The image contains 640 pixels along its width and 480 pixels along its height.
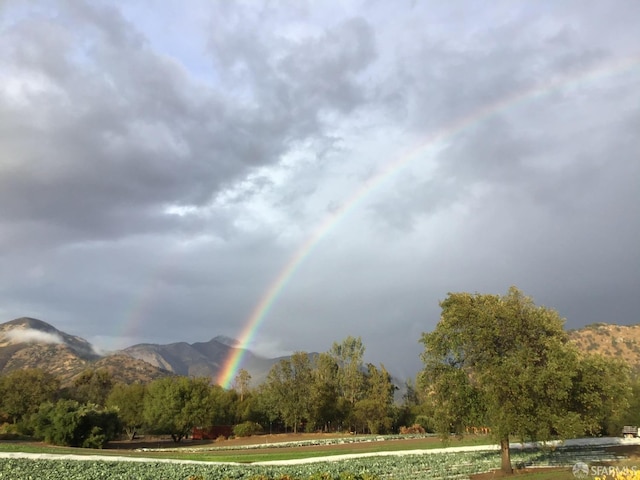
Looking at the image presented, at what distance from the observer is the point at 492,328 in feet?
109

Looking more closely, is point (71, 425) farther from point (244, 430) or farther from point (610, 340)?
point (610, 340)

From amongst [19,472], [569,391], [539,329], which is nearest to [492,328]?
[539,329]

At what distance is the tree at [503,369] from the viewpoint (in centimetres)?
3092

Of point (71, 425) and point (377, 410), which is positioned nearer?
point (71, 425)

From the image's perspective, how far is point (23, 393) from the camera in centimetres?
10938

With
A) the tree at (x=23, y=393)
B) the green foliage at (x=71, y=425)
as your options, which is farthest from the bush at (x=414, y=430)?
the tree at (x=23, y=393)

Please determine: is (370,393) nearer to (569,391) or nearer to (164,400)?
(164,400)

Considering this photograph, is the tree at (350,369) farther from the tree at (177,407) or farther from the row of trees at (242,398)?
the tree at (177,407)

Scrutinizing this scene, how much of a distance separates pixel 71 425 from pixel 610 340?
545 ft

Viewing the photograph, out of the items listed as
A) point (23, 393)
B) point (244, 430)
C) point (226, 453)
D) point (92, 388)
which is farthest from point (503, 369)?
point (92, 388)

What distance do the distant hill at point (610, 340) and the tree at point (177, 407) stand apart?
11500 cm

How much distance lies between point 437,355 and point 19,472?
28.0 metres

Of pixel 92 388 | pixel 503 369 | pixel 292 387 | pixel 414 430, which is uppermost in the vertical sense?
pixel 92 388

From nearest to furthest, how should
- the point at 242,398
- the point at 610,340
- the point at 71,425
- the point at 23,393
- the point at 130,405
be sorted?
the point at 71,425 → the point at 130,405 → the point at 23,393 → the point at 242,398 → the point at 610,340
